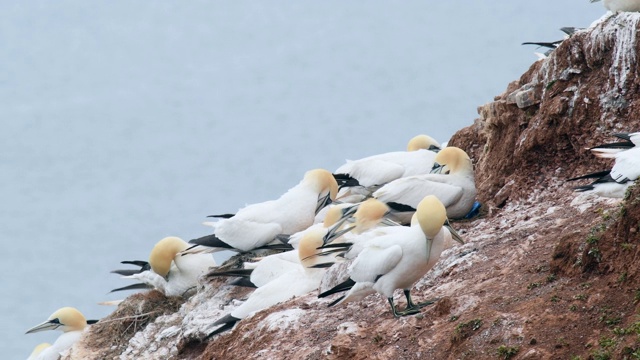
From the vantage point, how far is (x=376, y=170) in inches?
480

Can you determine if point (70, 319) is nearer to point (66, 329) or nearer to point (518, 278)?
point (66, 329)

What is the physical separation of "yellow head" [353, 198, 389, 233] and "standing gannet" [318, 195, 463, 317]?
1.72 meters

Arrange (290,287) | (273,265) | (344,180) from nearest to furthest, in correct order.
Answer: (290,287) < (273,265) < (344,180)

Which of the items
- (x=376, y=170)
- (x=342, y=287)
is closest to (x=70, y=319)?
(x=376, y=170)

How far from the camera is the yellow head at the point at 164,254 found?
39.0ft

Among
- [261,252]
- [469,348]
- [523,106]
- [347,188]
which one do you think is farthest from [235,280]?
[469,348]

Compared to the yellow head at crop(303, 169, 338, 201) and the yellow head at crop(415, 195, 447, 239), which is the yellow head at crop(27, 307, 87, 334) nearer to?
the yellow head at crop(303, 169, 338, 201)

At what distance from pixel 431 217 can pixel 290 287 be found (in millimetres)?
2444

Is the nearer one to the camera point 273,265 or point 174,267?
point 273,265

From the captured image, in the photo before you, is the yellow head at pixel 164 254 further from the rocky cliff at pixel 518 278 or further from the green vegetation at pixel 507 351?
the green vegetation at pixel 507 351

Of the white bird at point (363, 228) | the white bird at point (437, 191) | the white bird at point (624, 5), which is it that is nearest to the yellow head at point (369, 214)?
the white bird at point (363, 228)

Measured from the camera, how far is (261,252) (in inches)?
460

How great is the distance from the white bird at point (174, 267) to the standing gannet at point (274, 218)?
0.57ft

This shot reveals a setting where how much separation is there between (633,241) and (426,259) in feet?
4.66
